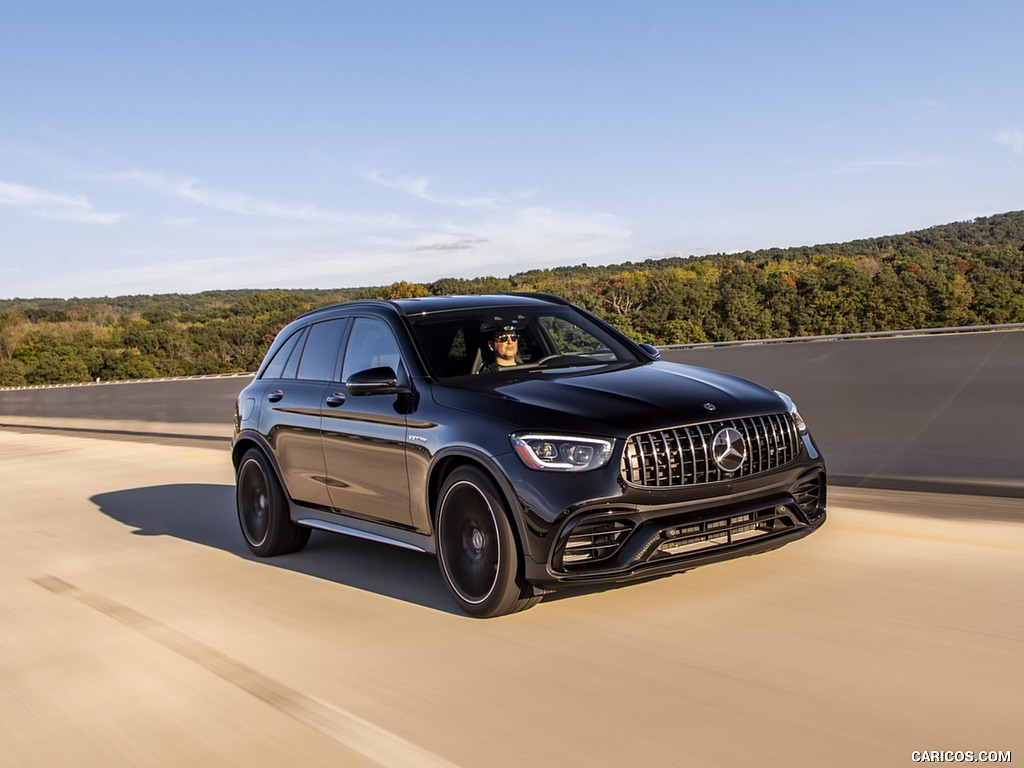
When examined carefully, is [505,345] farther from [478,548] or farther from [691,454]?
[691,454]

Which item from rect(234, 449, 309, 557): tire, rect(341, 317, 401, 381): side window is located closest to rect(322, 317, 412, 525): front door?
rect(341, 317, 401, 381): side window

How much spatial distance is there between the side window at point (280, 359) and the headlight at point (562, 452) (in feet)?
10.3

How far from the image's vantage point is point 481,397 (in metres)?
6.05

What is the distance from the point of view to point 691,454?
5539 mm

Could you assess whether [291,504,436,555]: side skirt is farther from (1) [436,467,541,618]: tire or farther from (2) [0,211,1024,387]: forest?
(2) [0,211,1024,387]: forest

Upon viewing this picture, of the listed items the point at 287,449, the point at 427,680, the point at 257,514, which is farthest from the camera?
the point at 257,514

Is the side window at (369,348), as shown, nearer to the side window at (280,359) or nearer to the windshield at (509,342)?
the windshield at (509,342)

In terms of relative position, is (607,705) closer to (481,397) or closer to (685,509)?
(685,509)

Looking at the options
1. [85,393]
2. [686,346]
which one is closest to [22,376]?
[85,393]

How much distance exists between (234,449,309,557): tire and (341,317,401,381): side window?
1194mm

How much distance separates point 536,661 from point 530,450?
0.99 meters

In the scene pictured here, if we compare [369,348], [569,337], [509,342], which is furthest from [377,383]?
[569,337]

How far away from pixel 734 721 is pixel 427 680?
4.64ft

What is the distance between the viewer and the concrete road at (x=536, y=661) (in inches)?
160
